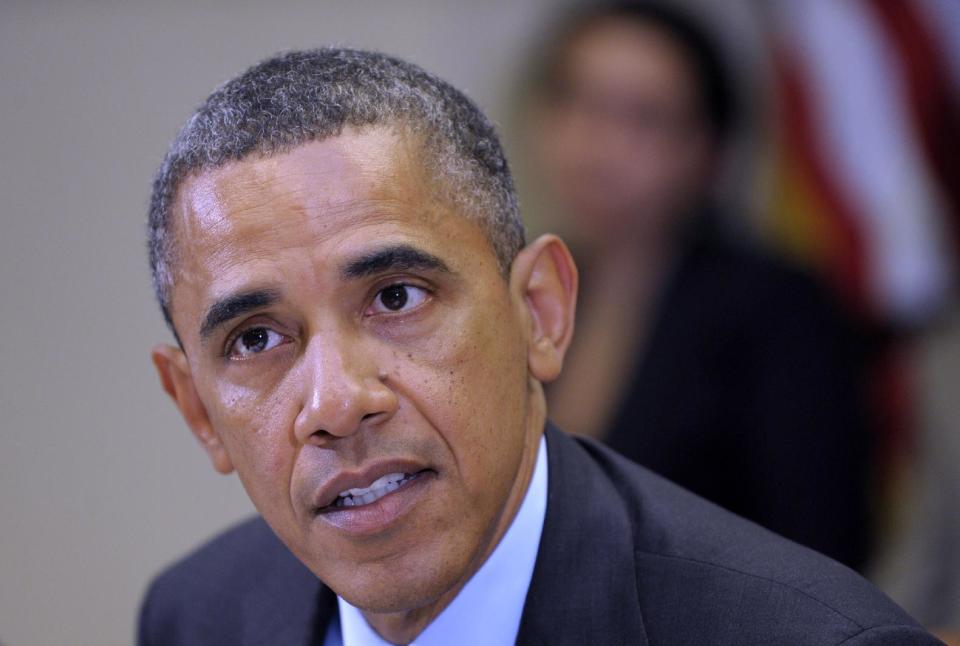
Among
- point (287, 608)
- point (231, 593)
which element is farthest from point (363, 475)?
point (231, 593)

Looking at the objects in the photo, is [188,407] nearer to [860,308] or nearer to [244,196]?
[244,196]

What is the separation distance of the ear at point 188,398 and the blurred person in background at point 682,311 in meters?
1.54

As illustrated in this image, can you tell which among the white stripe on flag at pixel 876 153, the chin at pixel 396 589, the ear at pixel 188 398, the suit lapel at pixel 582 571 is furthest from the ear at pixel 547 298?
the white stripe on flag at pixel 876 153

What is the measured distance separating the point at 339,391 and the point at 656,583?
0.54m

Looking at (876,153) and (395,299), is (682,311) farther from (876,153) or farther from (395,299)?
(395,299)

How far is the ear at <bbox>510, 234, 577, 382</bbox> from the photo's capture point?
1835 mm

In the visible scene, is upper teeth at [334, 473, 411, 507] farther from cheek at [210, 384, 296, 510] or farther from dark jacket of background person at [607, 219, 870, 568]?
dark jacket of background person at [607, 219, 870, 568]

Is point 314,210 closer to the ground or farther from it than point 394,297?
farther from it

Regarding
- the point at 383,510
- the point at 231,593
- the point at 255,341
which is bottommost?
the point at 231,593

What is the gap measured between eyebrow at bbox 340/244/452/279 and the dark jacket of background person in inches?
65.8

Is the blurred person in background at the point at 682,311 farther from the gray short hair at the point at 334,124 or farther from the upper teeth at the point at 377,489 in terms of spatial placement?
the upper teeth at the point at 377,489

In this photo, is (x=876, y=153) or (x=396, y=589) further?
(x=876, y=153)

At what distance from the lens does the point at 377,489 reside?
1595mm

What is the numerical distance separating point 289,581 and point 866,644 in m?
0.98
